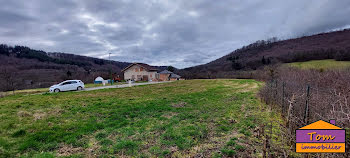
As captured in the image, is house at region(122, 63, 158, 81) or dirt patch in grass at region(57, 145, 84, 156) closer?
dirt patch in grass at region(57, 145, 84, 156)

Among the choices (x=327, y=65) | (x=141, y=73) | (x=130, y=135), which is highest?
(x=141, y=73)

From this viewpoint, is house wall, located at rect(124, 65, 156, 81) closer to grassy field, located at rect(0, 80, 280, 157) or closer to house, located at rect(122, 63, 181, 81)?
house, located at rect(122, 63, 181, 81)

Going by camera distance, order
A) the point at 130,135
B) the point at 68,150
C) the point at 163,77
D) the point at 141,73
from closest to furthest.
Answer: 1. the point at 68,150
2. the point at 130,135
3. the point at 141,73
4. the point at 163,77

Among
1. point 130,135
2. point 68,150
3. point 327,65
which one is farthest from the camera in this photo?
point 327,65

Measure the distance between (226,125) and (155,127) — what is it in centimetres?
256

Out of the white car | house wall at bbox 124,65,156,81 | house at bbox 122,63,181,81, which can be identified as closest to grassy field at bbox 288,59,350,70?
the white car

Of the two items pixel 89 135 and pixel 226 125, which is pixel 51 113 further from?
pixel 226 125

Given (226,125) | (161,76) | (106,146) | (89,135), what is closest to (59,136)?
(89,135)

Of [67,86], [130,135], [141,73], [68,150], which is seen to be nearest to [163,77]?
[141,73]

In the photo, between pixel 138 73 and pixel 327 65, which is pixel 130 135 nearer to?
pixel 138 73

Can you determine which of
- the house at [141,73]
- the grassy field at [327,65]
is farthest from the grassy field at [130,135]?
the house at [141,73]

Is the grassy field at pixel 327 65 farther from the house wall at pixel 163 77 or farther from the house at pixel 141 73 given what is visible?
the house at pixel 141 73

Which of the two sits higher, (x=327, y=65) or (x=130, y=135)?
(x=327, y=65)

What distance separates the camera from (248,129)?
4406 millimetres
